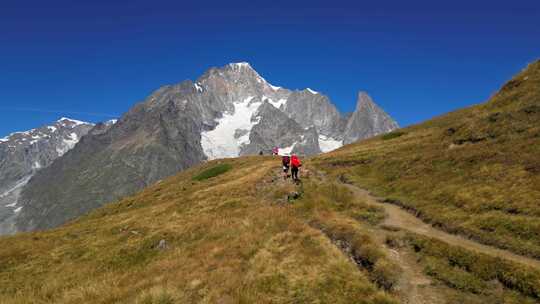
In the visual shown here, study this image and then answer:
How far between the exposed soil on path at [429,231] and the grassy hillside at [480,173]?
45cm

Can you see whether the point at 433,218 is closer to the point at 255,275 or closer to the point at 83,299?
the point at 255,275

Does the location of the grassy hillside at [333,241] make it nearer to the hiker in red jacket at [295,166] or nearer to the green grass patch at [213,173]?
the hiker in red jacket at [295,166]

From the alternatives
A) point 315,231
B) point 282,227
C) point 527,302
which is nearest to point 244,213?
point 282,227

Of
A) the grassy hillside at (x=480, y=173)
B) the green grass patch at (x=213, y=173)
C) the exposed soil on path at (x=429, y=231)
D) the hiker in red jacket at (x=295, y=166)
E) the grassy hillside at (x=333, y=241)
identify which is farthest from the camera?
the green grass patch at (x=213, y=173)

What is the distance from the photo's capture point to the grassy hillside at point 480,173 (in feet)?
66.1

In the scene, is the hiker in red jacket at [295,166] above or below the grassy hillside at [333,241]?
above

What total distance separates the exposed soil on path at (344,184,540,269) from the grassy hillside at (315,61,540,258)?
45 cm

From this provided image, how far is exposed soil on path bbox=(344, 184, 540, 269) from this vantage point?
17047mm

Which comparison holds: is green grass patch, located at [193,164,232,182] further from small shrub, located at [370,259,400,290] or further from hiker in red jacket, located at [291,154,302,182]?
small shrub, located at [370,259,400,290]

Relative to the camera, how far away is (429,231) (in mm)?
22000

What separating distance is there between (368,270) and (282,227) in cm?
735

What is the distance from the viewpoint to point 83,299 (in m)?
17.4

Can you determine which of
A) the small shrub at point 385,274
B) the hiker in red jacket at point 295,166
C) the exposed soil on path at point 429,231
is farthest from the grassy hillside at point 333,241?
the hiker in red jacket at point 295,166

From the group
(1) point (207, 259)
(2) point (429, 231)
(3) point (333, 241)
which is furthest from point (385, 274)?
(1) point (207, 259)
